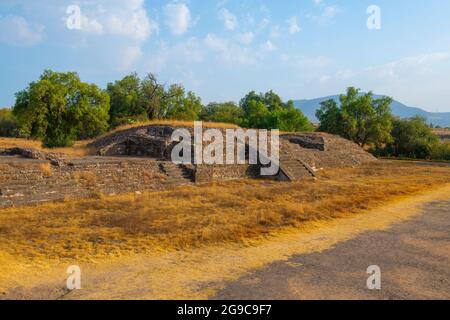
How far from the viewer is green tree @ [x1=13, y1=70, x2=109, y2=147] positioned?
22688mm

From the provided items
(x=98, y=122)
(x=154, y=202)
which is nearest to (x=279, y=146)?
(x=154, y=202)

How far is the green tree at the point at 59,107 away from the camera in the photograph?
893 inches

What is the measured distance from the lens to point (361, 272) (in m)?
4.55

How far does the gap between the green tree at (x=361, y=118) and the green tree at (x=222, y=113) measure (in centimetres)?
1120

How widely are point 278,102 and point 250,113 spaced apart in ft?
28.7

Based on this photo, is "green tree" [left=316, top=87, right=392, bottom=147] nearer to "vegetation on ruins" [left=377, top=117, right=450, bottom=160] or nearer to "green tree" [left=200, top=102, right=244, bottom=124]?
"vegetation on ruins" [left=377, top=117, right=450, bottom=160]

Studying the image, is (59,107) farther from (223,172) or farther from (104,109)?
(223,172)

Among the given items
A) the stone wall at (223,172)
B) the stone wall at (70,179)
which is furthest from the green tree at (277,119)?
the stone wall at (70,179)

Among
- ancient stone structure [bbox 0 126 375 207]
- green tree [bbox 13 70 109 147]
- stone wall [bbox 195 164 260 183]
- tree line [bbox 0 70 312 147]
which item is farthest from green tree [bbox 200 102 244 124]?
stone wall [bbox 195 164 260 183]

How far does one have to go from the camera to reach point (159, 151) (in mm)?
14656

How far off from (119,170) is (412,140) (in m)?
26.8

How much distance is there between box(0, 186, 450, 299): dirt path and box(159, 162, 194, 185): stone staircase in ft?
20.2

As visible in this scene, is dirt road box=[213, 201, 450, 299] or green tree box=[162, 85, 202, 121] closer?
dirt road box=[213, 201, 450, 299]

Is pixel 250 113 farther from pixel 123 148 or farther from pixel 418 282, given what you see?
pixel 418 282
